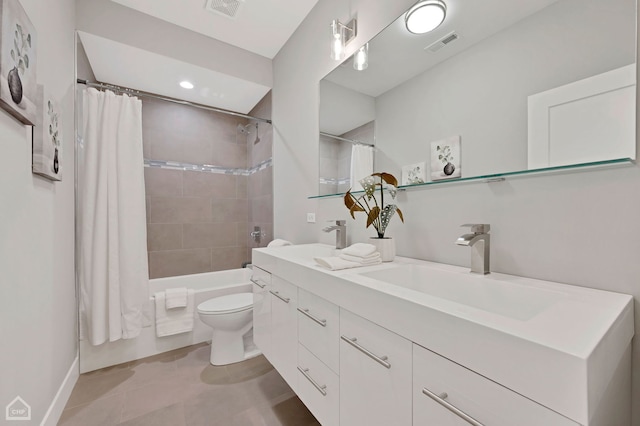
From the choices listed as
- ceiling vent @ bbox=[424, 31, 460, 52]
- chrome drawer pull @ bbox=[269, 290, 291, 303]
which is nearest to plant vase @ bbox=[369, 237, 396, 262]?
chrome drawer pull @ bbox=[269, 290, 291, 303]

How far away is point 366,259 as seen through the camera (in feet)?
3.88

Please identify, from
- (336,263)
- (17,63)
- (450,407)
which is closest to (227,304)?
(336,263)

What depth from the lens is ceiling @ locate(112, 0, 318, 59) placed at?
6.69ft

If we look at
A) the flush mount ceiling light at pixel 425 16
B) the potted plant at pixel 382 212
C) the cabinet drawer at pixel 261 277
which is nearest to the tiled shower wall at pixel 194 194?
the cabinet drawer at pixel 261 277

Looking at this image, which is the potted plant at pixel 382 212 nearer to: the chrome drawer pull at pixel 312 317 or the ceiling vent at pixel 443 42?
the chrome drawer pull at pixel 312 317

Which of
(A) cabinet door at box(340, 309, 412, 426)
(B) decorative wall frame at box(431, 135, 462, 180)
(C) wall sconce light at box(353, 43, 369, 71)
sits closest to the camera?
(A) cabinet door at box(340, 309, 412, 426)

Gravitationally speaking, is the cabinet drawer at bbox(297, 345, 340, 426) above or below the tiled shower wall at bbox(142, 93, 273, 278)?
below

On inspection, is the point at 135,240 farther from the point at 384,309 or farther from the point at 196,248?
the point at 384,309

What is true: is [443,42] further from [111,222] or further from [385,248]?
[111,222]

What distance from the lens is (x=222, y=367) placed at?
200cm

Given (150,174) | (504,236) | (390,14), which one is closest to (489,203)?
(504,236)

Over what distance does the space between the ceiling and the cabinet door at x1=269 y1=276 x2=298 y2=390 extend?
2044 mm

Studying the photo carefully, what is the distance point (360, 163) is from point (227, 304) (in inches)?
59.7

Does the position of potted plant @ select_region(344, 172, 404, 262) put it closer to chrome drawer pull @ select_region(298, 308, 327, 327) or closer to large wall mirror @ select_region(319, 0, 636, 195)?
large wall mirror @ select_region(319, 0, 636, 195)
